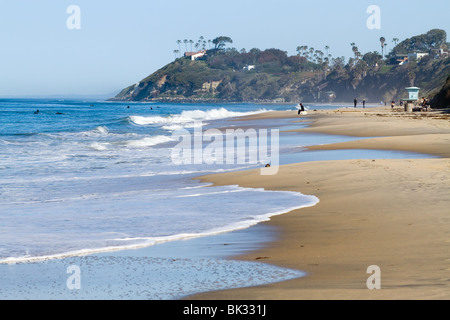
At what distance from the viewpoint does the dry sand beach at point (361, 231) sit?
5340 millimetres

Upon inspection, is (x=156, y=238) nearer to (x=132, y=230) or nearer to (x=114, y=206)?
(x=132, y=230)

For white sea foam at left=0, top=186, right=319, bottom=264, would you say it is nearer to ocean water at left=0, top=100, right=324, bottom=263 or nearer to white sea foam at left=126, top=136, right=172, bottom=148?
ocean water at left=0, top=100, right=324, bottom=263

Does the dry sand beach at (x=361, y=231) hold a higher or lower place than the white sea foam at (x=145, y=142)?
higher

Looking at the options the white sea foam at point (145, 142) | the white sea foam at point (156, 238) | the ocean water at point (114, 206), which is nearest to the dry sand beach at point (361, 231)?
the white sea foam at point (156, 238)

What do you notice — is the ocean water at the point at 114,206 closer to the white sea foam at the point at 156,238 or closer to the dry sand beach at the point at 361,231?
the white sea foam at the point at 156,238

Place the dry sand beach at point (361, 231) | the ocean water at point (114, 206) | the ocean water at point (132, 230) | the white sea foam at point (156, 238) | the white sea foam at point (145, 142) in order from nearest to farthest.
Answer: the dry sand beach at point (361, 231)
the ocean water at point (132, 230)
the white sea foam at point (156, 238)
the ocean water at point (114, 206)
the white sea foam at point (145, 142)

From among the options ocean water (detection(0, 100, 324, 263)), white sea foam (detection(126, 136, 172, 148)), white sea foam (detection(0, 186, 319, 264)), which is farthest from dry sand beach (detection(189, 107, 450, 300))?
white sea foam (detection(126, 136, 172, 148))

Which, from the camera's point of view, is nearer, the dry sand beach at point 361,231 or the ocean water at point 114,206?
the dry sand beach at point 361,231

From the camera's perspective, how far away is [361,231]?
26.1 feet

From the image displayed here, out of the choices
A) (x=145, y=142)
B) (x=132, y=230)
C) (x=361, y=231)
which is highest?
(x=361, y=231)

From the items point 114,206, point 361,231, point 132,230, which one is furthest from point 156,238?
point 114,206

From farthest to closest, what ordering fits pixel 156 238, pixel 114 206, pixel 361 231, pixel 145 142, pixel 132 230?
pixel 145 142, pixel 114 206, pixel 132 230, pixel 156 238, pixel 361 231
